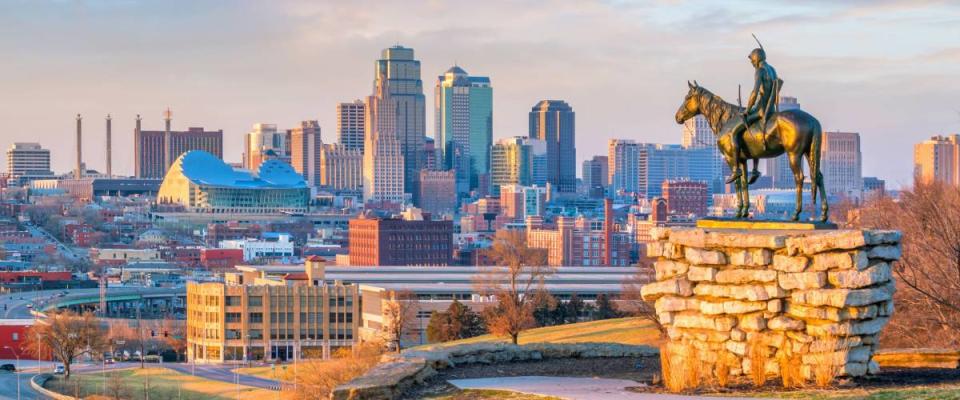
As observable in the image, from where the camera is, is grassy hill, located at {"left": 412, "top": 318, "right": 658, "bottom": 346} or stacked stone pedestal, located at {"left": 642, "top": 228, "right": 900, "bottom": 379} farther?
grassy hill, located at {"left": 412, "top": 318, "right": 658, "bottom": 346}

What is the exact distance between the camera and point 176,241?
181500mm

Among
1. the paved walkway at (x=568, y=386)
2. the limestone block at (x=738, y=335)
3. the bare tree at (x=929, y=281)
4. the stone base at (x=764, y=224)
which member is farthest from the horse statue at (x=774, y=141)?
the bare tree at (x=929, y=281)

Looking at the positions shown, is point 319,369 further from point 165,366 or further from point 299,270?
point 299,270

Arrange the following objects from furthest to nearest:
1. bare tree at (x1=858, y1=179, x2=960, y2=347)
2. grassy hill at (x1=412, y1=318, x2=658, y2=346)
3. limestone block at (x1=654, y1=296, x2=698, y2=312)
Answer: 1. grassy hill at (x1=412, y1=318, x2=658, y2=346)
2. bare tree at (x1=858, y1=179, x2=960, y2=347)
3. limestone block at (x1=654, y1=296, x2=698, y2=312)

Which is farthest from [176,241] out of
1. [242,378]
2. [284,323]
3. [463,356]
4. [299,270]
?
[463,356]

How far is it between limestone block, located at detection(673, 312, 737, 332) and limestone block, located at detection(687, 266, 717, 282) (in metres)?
0.33

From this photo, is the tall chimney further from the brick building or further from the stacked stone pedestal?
the stacked stone pedestal

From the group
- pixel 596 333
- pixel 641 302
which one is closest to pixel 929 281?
pixel 596 333

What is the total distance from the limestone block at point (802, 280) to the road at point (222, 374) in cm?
3735

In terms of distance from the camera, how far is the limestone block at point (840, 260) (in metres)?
15.1

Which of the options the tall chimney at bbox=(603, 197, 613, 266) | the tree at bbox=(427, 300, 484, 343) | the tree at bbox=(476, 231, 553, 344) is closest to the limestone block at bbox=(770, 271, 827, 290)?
the tree at bbox=(476, 231, 553, 344)

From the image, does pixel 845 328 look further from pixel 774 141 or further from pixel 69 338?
pixel 69 338

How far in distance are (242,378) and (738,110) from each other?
4423cm

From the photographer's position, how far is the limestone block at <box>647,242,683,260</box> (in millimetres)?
16203
